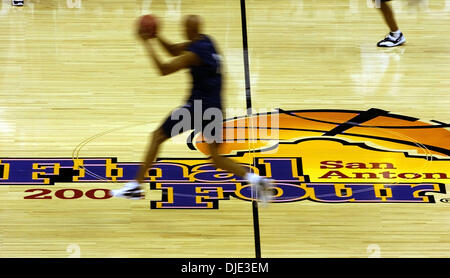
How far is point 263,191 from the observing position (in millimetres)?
7188

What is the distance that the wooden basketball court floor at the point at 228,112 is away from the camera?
679 centimetres

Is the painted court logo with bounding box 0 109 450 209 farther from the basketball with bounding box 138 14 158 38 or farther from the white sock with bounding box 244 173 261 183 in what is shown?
the basketball with bounding box 138 14 158 38

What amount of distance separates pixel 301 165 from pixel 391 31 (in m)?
2.66

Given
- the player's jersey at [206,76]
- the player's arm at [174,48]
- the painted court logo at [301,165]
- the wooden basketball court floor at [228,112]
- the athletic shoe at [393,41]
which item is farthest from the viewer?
the athletic shoe at [393,41]

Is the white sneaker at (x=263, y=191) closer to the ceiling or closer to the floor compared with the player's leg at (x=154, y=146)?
closer to the floor

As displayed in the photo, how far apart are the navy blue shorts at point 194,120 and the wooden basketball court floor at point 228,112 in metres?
0.68

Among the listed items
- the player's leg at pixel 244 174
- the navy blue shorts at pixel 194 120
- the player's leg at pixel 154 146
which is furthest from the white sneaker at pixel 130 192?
the player's leg at pixel 244 174

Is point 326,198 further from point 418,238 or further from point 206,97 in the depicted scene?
point 206,97

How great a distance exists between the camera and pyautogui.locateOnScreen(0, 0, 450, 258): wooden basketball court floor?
22.3 feet

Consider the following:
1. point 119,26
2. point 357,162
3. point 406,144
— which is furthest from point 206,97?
point 119,26

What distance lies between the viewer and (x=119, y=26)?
9555 mm

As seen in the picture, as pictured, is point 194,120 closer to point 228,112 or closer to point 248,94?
point 228,112

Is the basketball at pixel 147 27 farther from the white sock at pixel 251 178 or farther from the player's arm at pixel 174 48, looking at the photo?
the white sock at pixel 251 178

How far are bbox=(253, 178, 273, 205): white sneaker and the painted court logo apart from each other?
0.07 m
